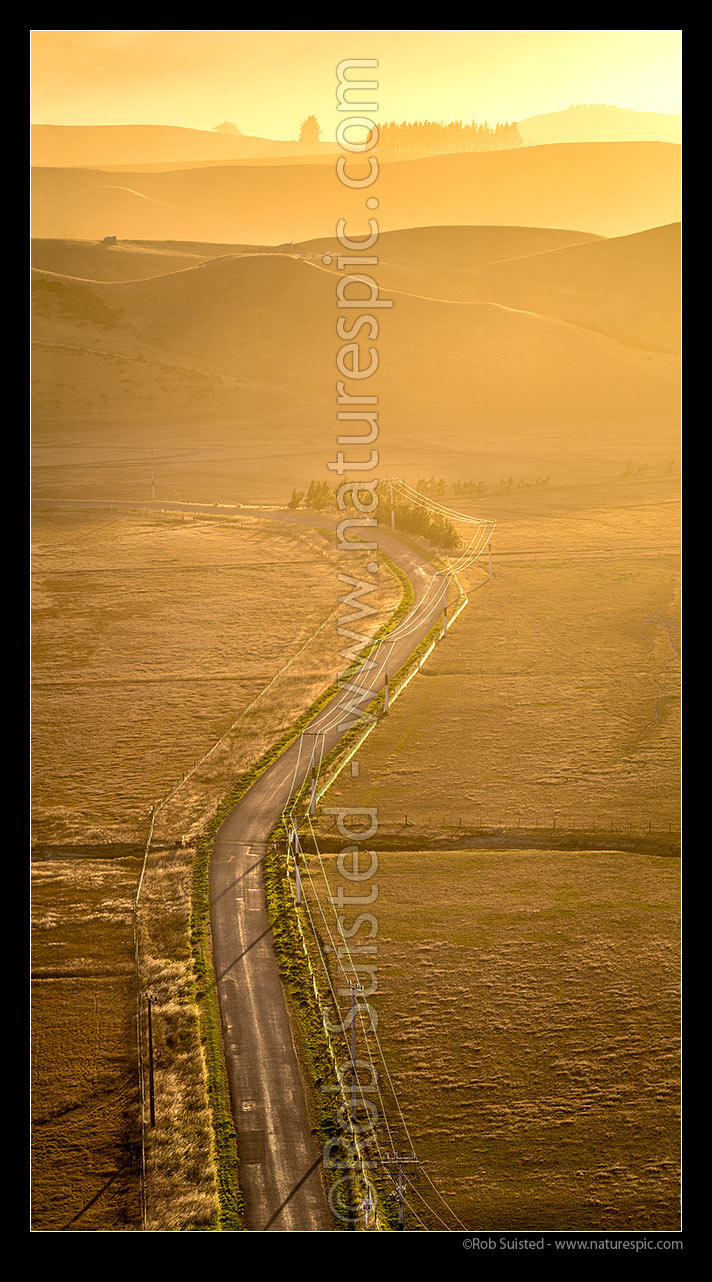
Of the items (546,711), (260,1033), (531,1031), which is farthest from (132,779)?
(531,1031)

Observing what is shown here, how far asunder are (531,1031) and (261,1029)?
686 cm

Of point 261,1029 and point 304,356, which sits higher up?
point 304,356

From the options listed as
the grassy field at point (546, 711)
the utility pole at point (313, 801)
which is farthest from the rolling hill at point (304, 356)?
the utility pole at point (313, 801)

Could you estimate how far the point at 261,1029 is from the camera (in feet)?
94.1

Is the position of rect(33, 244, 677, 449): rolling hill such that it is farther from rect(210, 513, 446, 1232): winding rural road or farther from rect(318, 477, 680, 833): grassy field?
rect(210, 513, 446, 1232): winding rural road

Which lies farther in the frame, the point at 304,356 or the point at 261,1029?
the point at 304,356

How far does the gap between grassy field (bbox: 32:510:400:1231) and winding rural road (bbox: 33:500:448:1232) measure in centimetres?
95

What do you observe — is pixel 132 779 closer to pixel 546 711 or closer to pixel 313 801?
pixel 313 801

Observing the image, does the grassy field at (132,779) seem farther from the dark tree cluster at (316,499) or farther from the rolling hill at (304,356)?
the rolling hill at (304,356)

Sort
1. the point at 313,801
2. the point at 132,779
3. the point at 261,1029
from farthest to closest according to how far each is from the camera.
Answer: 1. the point at 132,779
2. the point at 313,801
3. the point at 261,1029

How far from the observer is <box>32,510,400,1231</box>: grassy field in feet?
83.0

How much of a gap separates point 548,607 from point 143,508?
46.7 meters

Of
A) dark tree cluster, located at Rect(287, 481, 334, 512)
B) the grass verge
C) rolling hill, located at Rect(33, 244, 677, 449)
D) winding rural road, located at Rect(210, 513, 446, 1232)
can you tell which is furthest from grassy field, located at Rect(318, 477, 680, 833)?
rolling hill, located at Rect(33, 244, 677, 449)

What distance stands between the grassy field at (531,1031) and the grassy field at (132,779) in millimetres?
4915
